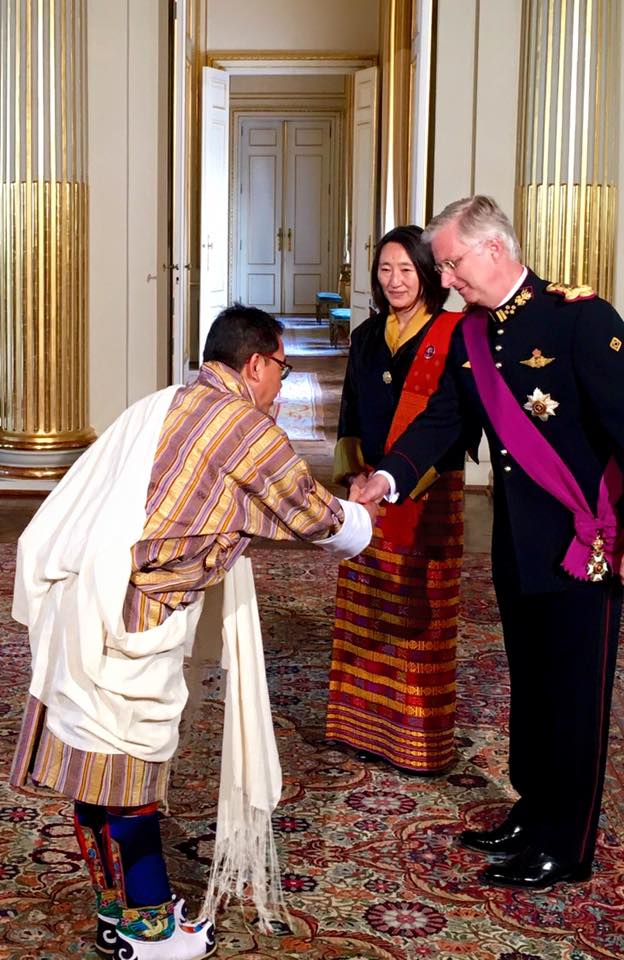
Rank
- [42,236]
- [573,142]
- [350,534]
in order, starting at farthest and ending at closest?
[42,236] < [573,142] < [350,534]

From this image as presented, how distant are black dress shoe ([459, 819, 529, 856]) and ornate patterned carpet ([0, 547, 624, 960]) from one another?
0.14 ft

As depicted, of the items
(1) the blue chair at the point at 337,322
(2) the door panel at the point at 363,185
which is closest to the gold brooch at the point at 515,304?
(2) the door panel at the point at 363,185

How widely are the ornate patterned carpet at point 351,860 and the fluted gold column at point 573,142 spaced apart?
12.1 feet

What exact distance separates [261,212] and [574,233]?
13.3m

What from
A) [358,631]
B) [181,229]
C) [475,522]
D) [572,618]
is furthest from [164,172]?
[572,618]

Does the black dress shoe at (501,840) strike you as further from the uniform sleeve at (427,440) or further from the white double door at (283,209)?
the white double door at (283,209)

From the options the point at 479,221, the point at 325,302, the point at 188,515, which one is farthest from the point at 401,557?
the point at 325,302

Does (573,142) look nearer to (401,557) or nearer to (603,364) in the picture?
(401,557)

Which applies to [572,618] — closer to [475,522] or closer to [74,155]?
[475,522]

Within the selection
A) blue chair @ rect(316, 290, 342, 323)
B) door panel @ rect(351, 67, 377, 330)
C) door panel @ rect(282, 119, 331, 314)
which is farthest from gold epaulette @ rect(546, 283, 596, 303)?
door panel @ rect(282, 119, 331, 314)

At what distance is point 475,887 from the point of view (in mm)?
3156

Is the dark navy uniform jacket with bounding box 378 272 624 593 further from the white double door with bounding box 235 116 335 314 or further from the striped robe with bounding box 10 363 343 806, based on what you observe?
the white double door with bounding box 235 116 335 314

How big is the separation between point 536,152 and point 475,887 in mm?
5431

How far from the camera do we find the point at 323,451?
367 inches
